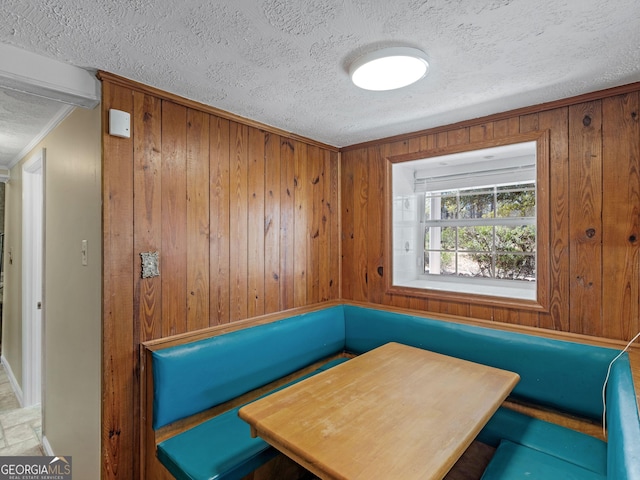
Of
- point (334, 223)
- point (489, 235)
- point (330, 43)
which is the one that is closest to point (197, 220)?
point (330, 43)

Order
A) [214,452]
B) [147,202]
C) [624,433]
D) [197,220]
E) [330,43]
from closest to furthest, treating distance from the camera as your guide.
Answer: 1. [624,433]
2. [330,43]
3. [214,452]
4. [147,202]
5. [197,220]

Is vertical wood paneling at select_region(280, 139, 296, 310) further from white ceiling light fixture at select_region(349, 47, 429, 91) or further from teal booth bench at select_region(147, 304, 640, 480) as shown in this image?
white ceiling light fixture at select_region(349, 47, 429, 91)

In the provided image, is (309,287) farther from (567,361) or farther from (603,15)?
(603,15)

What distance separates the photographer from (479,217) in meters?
2.46

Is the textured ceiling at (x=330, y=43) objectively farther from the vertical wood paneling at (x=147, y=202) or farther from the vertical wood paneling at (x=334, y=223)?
the vertical wood paneling at (x=334, y=223)

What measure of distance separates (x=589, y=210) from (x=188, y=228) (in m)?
2.28

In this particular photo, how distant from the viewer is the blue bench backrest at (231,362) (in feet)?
5.18

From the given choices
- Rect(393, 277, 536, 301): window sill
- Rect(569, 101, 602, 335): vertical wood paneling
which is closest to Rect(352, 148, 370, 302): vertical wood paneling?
Rect(393, 277, 536, 301): window sill

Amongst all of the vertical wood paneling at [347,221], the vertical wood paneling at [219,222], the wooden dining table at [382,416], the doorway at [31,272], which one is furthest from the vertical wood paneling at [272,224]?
the doorway at [31,272]

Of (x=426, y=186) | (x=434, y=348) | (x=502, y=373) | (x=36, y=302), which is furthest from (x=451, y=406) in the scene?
(x=36, y=302)

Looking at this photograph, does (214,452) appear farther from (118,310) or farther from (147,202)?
(147,202)

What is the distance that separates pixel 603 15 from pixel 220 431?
2340mm

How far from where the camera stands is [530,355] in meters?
1.81

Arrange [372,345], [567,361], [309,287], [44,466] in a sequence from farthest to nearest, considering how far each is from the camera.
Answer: [309,287] → [372,345] → [44,466] → [567,361]
